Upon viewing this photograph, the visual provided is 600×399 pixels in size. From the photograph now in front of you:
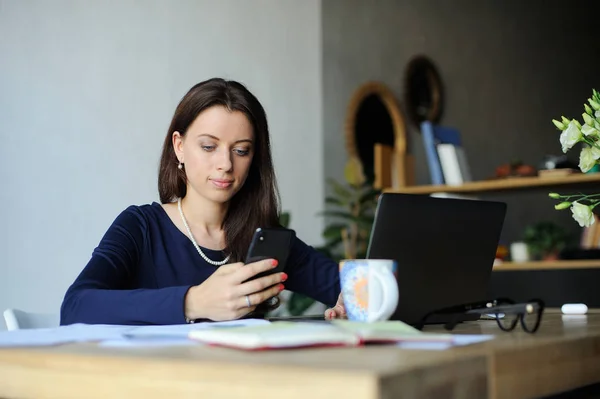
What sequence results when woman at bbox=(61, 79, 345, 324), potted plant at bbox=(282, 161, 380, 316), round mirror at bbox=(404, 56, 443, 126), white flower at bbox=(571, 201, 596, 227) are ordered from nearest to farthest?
white flower at bbox=(571, 201, 596, 227) < woman at bbox=(61, 79, 345, 324) < potted plant at bbox=(282, 161, 380, 316) < round mirror at bbox=(404, 56, 443, 126)

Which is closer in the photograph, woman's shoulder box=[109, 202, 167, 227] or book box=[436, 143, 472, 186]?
woman's shoulder box=[109, 202, 167, 227]

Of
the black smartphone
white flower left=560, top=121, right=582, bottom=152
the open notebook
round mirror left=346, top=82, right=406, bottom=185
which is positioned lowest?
the open notebook

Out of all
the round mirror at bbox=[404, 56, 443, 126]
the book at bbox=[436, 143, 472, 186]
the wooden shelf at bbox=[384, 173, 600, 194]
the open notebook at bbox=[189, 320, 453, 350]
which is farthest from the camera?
the round mirror at bbox=[404, 56, 443, 126]

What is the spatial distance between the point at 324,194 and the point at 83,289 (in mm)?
3712

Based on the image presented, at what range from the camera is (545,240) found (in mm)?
6223

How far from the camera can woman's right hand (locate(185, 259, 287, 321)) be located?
4.02 feet

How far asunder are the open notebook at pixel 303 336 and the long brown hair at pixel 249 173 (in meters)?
1.03

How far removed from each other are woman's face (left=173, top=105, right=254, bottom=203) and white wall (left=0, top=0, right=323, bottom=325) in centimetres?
169

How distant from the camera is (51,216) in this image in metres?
3.46

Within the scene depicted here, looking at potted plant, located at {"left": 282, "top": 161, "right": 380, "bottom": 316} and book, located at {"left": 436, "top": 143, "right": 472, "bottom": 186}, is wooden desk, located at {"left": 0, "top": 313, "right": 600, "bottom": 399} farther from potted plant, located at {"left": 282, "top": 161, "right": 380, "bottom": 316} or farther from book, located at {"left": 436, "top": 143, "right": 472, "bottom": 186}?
potted plant, located at {"left": 282, "top": 161, "right": 380, "bottom": 316}

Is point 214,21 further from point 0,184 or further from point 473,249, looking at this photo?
point 473,249

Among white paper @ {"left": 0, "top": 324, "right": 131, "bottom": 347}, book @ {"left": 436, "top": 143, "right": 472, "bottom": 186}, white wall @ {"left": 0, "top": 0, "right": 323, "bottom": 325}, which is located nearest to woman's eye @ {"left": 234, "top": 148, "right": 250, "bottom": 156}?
white paper @ {"left": 0, "top": 324, "right": 131, "bottom": 347}

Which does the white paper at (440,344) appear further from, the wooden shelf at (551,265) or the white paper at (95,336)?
the wooden shelf at (551,265)

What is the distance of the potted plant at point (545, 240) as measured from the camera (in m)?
6.18
